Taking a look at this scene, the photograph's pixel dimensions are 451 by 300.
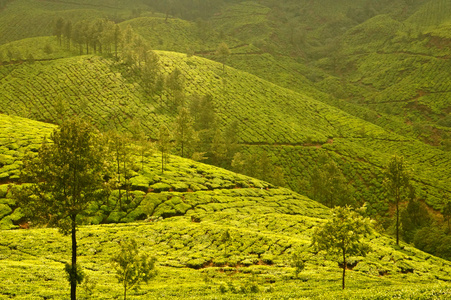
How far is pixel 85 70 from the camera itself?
14812 centimetres

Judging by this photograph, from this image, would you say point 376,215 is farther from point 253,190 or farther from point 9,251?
point 9,251

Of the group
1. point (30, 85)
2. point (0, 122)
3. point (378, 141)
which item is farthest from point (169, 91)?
point (378, 141)

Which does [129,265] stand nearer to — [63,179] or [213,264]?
[63,179]

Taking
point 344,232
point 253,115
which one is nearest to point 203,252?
point 344,232

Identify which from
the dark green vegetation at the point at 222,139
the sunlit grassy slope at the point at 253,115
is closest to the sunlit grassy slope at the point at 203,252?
the dark green vegetation at the point at 222,139

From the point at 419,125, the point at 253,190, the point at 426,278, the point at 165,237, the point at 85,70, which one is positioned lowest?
the point at 426,278

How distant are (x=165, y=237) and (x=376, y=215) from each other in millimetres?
73118

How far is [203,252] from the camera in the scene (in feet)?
131

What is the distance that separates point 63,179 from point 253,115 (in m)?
124

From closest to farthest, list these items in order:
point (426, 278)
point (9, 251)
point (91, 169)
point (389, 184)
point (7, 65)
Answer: point (91, 169) → point (9, 251) → point (426, 278) → point (389, 184) → point (7, 65)

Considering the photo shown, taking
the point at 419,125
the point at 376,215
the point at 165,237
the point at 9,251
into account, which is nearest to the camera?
the point at 9,251

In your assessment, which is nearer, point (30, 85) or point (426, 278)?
point (426, 278)

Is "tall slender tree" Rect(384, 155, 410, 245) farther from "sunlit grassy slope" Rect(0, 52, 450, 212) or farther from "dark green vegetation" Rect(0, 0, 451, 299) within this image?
"sunlit grassy slope" Rect(0, 52, 450, 212)

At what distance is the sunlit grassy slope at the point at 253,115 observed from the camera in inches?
4205
